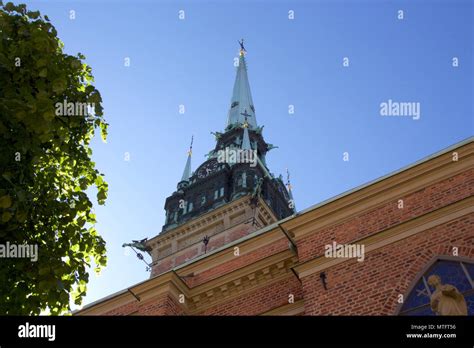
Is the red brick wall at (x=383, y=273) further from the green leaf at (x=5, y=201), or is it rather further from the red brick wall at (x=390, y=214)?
the green leaf at (x=5, y=201)

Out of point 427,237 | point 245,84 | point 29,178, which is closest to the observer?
point 29,178

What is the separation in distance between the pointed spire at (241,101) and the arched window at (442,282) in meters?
52.8

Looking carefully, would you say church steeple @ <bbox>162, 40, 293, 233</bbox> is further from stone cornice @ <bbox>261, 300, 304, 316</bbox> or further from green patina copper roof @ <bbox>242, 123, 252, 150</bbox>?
stone cornice @ <bbox>261, 300, 304, 316</bbox>

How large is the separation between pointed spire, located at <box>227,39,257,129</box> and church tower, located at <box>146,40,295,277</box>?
4.25 ft

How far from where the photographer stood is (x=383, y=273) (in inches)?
486

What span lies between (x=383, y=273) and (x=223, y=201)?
37231 millimetres

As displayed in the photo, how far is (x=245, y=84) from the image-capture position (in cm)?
7694

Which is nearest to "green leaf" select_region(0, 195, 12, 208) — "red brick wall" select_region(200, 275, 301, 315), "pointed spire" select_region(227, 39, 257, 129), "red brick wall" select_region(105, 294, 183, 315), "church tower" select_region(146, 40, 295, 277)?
"red brick wall" select_region(105, 294, 183, 315)

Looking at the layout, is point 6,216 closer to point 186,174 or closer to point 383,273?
point 383,273

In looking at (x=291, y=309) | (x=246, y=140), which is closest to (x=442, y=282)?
(x=291, y=309)
